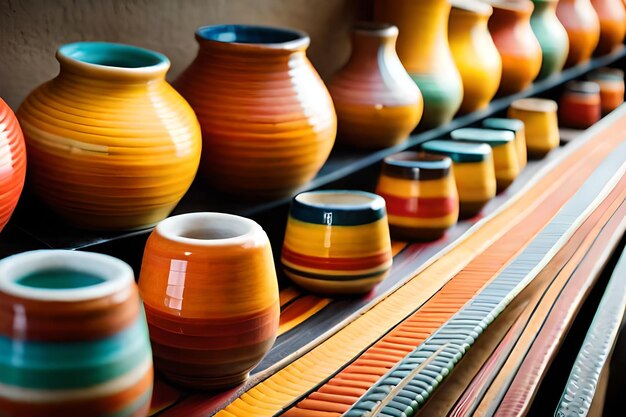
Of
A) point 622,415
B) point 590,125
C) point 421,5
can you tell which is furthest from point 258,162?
point 590,125

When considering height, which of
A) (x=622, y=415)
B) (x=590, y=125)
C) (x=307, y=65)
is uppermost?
(x=307, y=65)

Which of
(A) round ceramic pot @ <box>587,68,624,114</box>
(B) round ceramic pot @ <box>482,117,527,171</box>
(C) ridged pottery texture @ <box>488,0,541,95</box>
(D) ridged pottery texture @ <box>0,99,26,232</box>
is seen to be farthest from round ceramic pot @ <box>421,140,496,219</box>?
(A) round ceramic pot @ <box>587,68,624,114</box>

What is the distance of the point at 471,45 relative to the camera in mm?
1354

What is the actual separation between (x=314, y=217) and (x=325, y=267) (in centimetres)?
6

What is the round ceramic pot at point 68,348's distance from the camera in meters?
0.51

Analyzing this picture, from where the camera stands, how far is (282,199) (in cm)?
96

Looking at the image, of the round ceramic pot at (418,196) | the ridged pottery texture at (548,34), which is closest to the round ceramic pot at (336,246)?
the round ceramic pot at (418,196)

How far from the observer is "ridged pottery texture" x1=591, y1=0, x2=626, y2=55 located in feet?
6.73

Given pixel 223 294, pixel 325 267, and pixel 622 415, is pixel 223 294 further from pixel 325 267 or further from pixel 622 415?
pixel 622 415

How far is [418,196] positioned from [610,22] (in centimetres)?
123

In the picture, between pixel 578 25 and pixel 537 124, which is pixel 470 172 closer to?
pixel 537 124

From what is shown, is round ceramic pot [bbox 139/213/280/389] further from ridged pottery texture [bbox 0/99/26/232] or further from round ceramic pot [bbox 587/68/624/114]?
round ceramic pot [bbox 587/68/624/114]

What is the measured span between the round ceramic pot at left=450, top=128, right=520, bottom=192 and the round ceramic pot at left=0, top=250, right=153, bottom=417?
888mm

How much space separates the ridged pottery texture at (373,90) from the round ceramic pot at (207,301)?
0.46m
